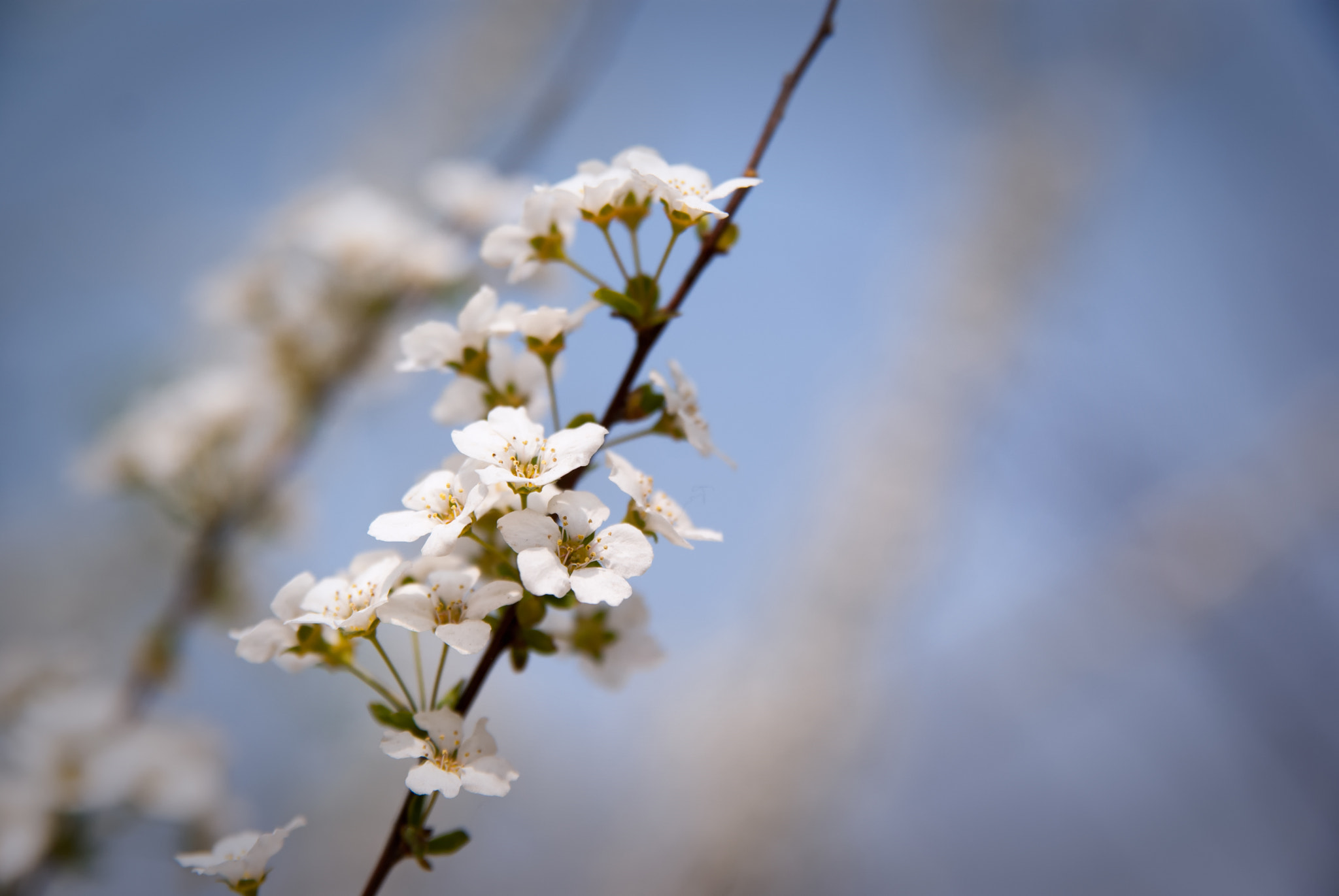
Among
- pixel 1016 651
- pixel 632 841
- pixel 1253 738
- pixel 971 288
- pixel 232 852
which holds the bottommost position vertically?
pixel 232 852

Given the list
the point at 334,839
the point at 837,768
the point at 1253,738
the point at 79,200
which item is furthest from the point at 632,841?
the point at 79,200

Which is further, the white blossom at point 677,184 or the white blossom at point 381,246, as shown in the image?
the white blossom at point 381,246

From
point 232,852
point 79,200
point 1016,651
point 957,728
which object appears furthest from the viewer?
→ point 957,728

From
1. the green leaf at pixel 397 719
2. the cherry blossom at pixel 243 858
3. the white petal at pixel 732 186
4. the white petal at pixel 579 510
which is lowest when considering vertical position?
the cherry blossom at pixel 243 858

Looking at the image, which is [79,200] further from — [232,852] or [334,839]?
[334,839]

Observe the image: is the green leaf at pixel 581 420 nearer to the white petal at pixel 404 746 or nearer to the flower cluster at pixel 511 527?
the flower cluster at pixel 511 527

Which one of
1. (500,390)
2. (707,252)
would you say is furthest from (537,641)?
(707,252)

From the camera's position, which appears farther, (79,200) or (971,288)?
(971,288)

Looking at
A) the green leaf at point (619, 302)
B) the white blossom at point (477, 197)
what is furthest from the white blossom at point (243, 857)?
the white blossom at point (477, 197)
